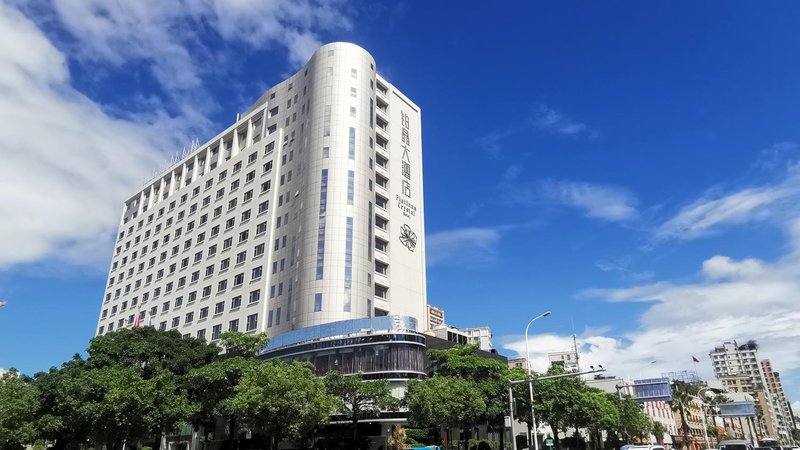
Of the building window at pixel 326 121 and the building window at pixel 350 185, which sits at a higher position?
the building window at pixel 326 121

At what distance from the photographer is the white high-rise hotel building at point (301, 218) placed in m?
69.2

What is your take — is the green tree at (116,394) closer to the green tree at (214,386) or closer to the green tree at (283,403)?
the green tree at (214,386)

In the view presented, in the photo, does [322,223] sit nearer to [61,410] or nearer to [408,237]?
[408,237]

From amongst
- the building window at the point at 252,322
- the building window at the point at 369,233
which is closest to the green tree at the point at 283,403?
the building window at the point at 369,233

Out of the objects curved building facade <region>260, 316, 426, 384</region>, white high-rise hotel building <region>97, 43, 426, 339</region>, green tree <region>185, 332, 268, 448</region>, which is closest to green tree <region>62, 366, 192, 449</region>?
green tree <region>185, 332, 268, 448</region>

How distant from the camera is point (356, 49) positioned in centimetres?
8200

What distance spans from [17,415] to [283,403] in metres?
24.7

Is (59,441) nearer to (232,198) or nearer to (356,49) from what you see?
(232,198)

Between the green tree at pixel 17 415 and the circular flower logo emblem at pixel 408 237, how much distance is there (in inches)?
1921

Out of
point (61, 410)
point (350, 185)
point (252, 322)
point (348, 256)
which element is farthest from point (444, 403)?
point (252, 322)

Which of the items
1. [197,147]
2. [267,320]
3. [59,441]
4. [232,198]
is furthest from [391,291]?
[197,147]

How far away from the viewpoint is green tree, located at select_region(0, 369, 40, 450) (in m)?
45.9

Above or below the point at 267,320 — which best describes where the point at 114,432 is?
below

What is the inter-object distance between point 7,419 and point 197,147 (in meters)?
73.2
